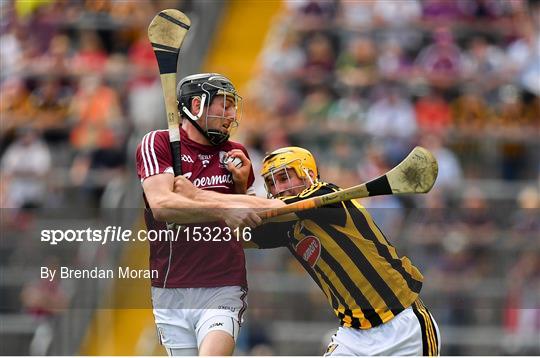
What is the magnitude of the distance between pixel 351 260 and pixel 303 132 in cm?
709

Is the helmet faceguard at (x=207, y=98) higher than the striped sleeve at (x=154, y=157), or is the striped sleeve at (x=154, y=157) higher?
the helmet faceguard at (x=207, y=98)

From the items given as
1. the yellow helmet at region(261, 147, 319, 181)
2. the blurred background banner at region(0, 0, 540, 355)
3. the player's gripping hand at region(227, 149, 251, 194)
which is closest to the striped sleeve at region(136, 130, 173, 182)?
the player's gripping hand at region(227, 149, 251, 194)

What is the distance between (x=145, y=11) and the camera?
16.9 metres

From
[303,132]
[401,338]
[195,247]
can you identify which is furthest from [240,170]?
[303,132]

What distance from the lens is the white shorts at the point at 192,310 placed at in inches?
316

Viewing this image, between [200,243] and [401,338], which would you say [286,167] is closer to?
[200,243]

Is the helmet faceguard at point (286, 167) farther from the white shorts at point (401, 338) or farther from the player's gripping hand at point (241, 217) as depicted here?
the white shorts at point (401, 338)

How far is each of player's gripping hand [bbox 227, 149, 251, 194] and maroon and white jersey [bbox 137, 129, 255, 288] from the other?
54mm

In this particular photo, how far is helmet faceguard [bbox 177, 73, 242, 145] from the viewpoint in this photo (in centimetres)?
814

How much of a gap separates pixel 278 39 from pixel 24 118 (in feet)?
9.80

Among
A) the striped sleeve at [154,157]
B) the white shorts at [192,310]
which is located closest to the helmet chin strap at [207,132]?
the striped sleeve at [154,157]

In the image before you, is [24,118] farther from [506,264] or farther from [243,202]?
[243,202]

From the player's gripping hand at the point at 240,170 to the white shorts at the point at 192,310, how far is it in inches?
21.4

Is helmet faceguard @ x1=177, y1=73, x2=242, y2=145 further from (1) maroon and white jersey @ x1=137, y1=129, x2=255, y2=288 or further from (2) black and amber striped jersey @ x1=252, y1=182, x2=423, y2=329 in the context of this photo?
(2) black and amber striped jersey @ x1=252, y1=182, x2=423, y2=329
